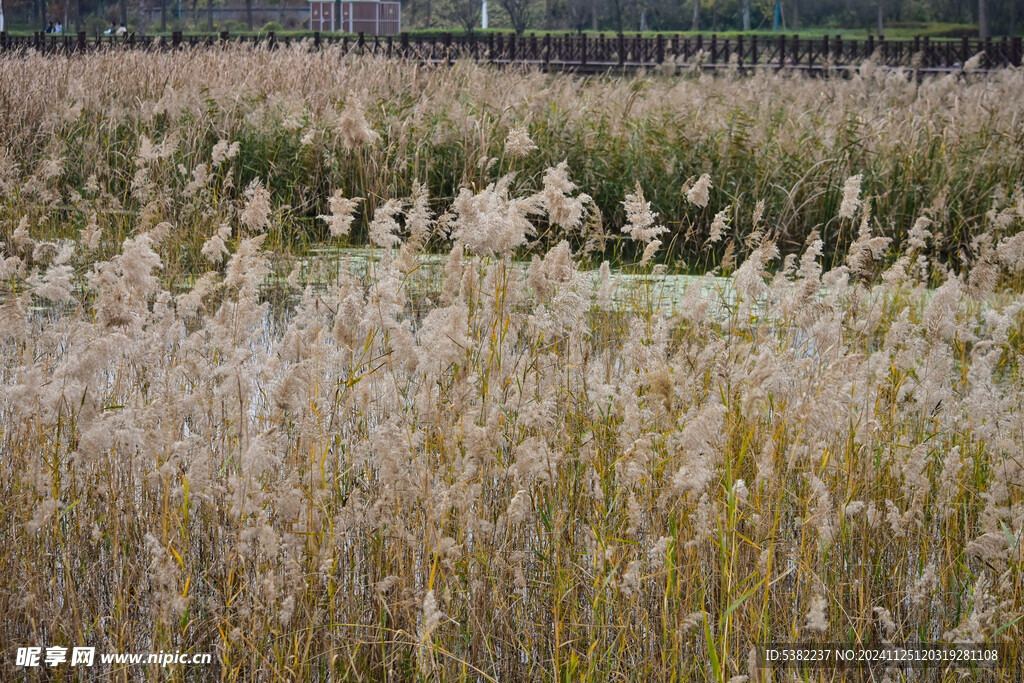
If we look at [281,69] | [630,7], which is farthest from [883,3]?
[281,69]

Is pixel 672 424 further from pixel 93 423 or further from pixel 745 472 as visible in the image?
pixel 93 423

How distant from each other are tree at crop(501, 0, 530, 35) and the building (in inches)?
255

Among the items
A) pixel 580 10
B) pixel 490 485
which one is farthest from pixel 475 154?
pixel 580 10

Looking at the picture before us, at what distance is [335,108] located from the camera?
266 inches

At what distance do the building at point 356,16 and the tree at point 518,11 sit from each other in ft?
21.2

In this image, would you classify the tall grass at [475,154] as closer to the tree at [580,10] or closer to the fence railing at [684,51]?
the fence railing at [684,51]

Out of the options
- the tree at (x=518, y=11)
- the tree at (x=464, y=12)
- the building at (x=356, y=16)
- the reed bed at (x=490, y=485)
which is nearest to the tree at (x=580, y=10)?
the tree at (x=518, y=11)

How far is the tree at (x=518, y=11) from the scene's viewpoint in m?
54.1

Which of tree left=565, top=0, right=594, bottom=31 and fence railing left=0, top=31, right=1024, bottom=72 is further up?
tree left=565, top=0, right=594, bottom=31

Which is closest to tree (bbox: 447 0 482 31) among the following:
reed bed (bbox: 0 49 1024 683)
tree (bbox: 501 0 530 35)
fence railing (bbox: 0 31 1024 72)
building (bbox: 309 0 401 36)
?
tree (bbox: 501 0 530 35)

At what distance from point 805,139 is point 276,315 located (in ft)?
11.8

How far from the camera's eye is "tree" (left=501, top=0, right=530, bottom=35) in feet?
177

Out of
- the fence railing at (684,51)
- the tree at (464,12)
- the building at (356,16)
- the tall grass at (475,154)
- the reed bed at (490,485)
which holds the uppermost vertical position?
the tree at (464,12)

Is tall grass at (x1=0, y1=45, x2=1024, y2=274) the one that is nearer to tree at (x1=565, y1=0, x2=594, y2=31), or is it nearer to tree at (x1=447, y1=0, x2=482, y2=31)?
tree at (x1=565, y1=0, x2=594, y2=31)
